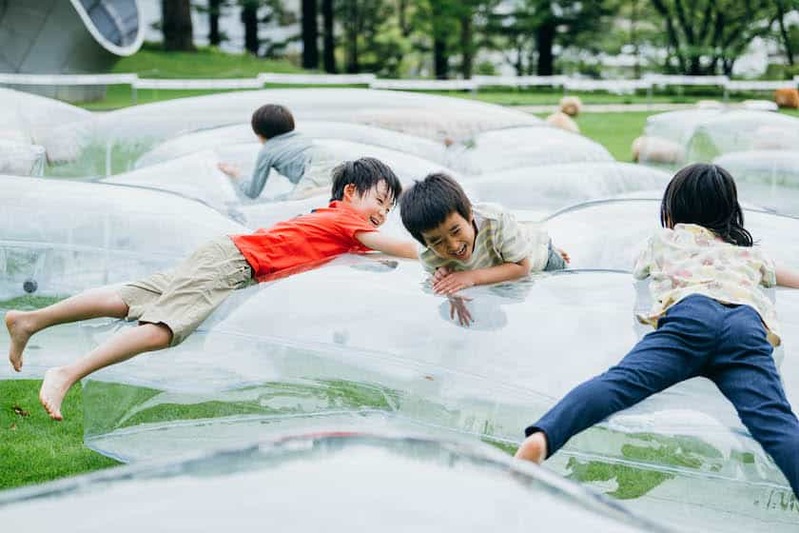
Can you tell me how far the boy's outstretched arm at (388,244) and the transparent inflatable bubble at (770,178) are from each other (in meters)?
3.85

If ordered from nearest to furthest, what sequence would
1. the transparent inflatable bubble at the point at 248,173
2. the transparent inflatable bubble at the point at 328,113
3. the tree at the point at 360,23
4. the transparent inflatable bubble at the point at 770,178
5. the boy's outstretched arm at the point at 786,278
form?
the boy's outstretched arm at the point at 786,278, the transparent inflatable bubble at the point at 248,173, the transparent inflatable bubble at the point at 770,178, the transparent inflatable bubble at the point at 328,113, the tree at the point at 360,23

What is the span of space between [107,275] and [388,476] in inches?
126

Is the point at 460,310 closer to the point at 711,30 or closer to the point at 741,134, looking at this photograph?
the point at 741,134

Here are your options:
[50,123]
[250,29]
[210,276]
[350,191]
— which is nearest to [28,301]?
[210,276]

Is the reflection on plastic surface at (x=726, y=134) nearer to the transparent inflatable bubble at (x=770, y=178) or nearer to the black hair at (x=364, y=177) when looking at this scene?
the transparent inflatable bubble at (x=770, y=178)

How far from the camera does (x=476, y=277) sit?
302cm

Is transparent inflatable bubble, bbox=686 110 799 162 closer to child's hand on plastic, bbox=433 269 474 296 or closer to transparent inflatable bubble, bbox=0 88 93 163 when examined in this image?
transparent inflatable bubble, bbox=0 88 93 163

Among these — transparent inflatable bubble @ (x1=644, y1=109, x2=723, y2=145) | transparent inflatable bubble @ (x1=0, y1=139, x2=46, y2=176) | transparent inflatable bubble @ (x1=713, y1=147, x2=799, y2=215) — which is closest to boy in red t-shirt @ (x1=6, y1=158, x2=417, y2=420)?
transparent inflatable bubble @ (x1=0, y1=139, x2=46, y2=176)

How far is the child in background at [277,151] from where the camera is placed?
5.36 m

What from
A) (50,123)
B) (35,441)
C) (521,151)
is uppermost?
(50,123)

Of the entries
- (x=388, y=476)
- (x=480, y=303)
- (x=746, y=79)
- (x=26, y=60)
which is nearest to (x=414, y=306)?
(x=480, y=303)

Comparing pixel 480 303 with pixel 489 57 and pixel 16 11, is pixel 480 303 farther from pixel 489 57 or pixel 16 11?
pixel 489 57

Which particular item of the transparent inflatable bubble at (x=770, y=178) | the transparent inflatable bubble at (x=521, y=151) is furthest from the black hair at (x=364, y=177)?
the transparent inflatable bubble at (x=770, y=178)

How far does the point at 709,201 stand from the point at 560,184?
115 inches
